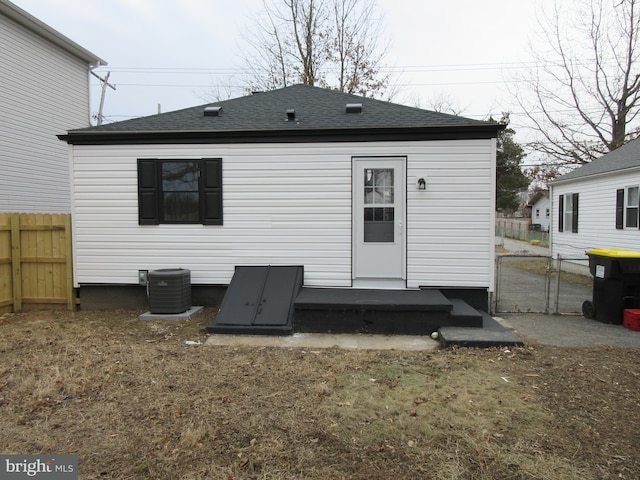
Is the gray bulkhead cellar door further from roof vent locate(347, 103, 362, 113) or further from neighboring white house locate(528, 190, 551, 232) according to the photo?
neighboring white house locate(528, 190, 551, 232)

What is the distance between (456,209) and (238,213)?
3574 mm

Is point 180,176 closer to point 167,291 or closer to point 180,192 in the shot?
point 180,192

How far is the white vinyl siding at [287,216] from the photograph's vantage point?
6.29 metres

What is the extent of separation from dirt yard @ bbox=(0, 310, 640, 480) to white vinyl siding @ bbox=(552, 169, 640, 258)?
22.9ft

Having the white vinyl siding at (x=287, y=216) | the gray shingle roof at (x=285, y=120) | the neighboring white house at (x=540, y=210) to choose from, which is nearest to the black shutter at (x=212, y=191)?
the white vinyl siding at (x=287, y=216)

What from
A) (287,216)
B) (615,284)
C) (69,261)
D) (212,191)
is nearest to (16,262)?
(69,261)

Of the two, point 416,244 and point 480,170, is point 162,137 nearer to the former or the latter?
point 416,244

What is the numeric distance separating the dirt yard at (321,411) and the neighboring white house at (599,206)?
6.93 metres

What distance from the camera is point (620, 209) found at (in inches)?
404

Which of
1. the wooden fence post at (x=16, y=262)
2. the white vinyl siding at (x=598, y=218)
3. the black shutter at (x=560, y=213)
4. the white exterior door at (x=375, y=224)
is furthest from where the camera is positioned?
the black shutter at (x=560, y=213)

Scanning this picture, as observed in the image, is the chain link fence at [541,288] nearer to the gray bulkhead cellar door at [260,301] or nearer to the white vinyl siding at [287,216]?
the white vinyl siding at [287,216]

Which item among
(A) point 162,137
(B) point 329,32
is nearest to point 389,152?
(A) point 162,137

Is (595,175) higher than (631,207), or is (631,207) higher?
(595,175)

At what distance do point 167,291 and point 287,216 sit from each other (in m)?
2.26
